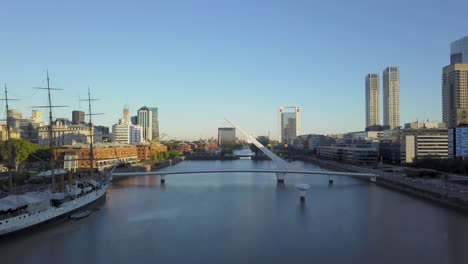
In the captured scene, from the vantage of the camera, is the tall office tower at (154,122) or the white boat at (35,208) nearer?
the white boat at (35,208)

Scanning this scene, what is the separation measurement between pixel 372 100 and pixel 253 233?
64.3 meters

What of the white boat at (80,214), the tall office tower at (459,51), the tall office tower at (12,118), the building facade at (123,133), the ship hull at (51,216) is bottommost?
the white boat at (80,214)

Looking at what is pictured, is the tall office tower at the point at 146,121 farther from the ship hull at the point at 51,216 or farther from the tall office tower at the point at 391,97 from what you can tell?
the ship hull at the point at 51,216

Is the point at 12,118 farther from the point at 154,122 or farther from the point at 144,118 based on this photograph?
the point at 154,122

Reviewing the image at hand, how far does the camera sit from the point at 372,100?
67.0 m

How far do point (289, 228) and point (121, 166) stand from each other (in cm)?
1655

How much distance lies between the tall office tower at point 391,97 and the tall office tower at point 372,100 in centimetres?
412

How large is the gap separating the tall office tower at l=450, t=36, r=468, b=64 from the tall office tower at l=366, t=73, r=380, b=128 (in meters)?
16.4

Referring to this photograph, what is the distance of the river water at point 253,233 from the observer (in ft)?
20.2

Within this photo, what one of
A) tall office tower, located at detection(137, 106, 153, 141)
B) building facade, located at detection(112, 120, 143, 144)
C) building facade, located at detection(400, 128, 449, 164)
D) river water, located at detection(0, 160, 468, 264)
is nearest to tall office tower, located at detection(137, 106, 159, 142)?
tall office tower, located at detection(137, 106, 153, 141)

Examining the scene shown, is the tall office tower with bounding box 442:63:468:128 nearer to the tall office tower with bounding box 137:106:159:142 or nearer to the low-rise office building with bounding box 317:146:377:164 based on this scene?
the low-rise office building with bounding box 317:146:377:164

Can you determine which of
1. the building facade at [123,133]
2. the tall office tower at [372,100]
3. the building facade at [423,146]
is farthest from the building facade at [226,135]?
the building facade at [423,146]

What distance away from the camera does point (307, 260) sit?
590cm

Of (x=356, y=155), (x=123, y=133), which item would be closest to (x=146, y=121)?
(x=123, y=133)
